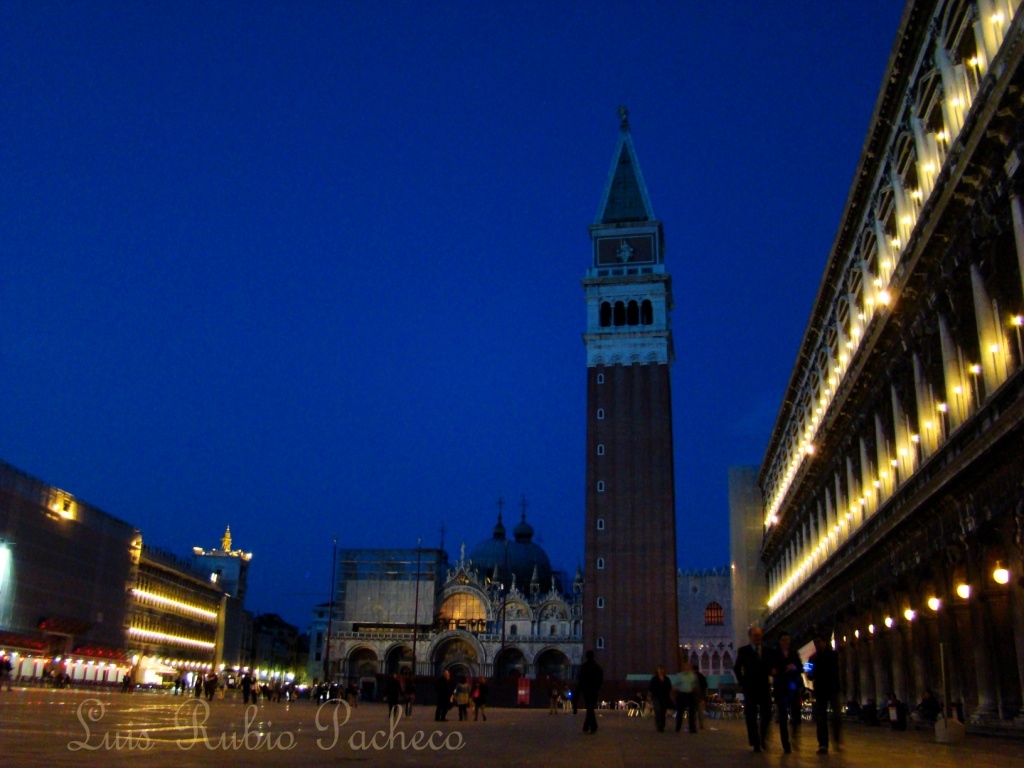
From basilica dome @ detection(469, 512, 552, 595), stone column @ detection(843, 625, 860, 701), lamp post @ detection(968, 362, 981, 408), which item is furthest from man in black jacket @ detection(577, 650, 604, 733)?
basilica dome @ detection(469, 512, 552, 595)

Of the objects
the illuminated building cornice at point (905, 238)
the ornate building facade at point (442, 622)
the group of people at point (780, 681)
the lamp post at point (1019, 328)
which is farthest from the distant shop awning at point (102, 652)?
the lamp post at point (1019, 328)

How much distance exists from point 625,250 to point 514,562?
4032cm

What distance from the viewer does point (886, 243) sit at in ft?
96.2

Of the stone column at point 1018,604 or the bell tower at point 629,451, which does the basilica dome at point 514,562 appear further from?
the stone column at point 1018,604

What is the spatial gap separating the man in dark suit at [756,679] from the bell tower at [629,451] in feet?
188

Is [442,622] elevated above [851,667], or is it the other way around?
[442,622]

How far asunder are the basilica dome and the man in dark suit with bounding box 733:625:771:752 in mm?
88803

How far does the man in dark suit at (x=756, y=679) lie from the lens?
13781 millimetres

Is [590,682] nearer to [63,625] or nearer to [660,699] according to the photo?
[660,699]

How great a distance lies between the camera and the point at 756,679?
14.4 meters

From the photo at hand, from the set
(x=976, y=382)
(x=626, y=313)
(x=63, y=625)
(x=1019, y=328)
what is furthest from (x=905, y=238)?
(x=63, y=625)

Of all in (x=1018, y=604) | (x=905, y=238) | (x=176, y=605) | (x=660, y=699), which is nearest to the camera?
(x=1018, y=604)

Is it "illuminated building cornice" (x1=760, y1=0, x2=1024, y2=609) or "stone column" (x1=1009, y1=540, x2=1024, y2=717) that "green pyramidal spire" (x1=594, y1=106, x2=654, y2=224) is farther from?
"stone column" (x1=1009, y1=540, x2=1024, y2=717)

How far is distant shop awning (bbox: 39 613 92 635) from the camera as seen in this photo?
188 feet
